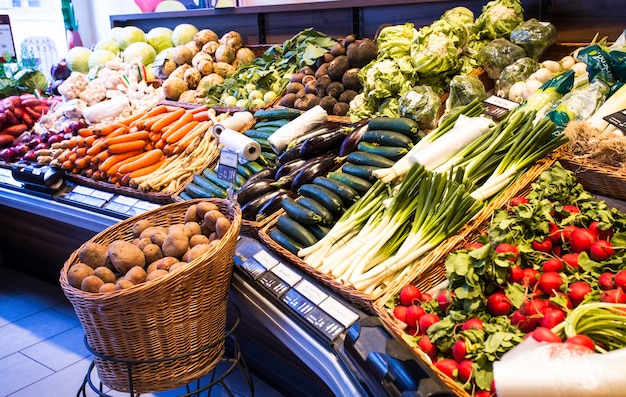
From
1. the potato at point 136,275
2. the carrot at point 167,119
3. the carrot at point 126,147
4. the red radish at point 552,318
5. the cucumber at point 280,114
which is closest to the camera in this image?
the red radish at point 552,318

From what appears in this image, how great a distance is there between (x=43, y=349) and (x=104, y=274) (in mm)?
2064

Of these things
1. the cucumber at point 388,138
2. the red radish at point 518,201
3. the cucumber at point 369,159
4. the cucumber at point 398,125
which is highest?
the cucumber at point 398,125

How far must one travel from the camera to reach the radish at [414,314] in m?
1.71

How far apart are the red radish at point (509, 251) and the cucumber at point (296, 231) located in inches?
33.0

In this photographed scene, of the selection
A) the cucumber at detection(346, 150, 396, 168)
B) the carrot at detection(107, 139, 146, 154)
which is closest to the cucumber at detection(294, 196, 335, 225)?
the cucumber at detection(346, 150, 396, 168)

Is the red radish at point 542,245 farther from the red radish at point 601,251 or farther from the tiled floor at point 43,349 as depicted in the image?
the tiled floor at point 43,349

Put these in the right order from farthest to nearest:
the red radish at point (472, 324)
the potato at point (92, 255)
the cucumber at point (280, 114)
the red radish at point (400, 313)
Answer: the cucumber at point (280, 114), the potato at point (92, 255), the red radish at point (400, 313), the red radish at point (472, 324)

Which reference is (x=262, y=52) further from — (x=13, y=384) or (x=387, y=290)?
(x=387, y=290)

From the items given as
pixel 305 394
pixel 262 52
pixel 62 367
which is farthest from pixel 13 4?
pixel 305 394

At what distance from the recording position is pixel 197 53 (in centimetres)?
513

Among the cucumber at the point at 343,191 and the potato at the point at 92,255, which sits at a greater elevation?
the cucumber at the point at 343,191

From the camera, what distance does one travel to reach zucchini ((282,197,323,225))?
235cm

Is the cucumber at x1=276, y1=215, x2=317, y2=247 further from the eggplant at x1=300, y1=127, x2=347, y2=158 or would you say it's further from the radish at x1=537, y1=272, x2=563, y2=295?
the radish at x1=537, y1=272, x2=563, y2=295

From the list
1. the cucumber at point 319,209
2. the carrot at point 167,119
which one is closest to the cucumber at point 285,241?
the cucumber at point 319,209
